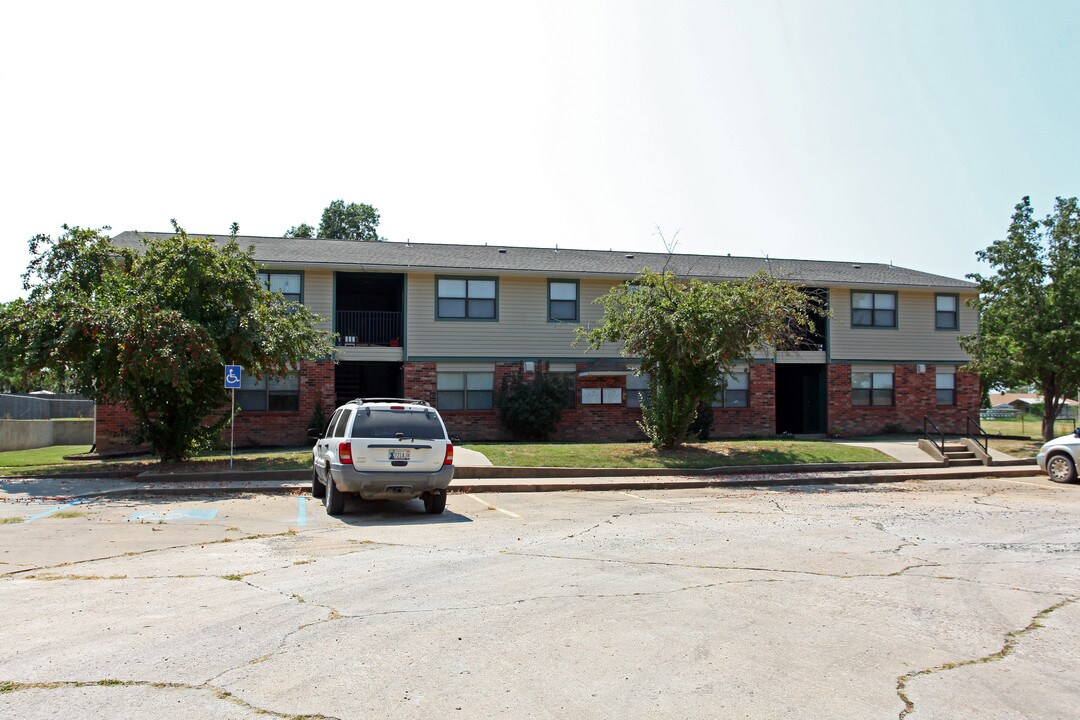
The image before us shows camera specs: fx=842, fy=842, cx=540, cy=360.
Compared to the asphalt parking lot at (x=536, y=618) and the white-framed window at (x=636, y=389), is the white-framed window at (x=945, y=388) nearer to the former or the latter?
the white-framed window at (x=636, y=389)

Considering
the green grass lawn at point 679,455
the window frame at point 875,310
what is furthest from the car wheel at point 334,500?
the window frame at point 875,310

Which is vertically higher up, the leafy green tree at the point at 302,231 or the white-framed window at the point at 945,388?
the leafy green tree at the point at 302,231

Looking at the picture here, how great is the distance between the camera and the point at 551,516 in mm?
12727

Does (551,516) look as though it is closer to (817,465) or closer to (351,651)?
(351,651)

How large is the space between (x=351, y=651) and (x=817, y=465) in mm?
16380

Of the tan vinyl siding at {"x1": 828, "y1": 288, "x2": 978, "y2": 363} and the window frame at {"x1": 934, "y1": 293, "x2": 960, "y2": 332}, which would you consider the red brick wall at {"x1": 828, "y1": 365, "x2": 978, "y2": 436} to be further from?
the window frame at {"x1": 934, "y1": 293, "x2": 960, "y2": 332}

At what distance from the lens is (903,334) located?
29.7 metres

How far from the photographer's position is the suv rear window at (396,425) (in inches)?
480

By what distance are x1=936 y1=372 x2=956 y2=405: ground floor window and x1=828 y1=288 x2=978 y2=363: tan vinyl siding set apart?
0.63m

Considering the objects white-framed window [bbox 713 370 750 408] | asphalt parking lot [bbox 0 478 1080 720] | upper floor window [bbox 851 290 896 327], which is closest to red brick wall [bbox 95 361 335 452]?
white-framed window [bbox 713 370 750 408]

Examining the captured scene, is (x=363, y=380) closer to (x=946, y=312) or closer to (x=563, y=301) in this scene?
(x=563, y=301)

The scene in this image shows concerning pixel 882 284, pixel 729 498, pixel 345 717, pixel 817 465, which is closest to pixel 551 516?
pixel 729 498

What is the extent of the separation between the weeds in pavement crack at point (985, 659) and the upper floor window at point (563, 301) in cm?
2061

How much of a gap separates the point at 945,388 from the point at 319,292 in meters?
21.9
